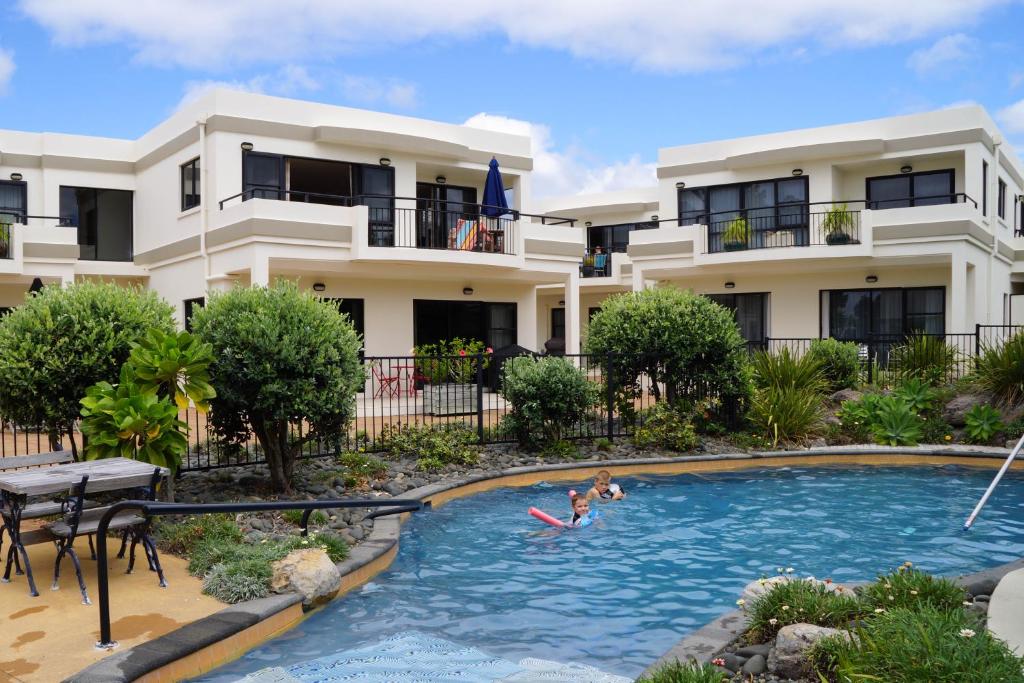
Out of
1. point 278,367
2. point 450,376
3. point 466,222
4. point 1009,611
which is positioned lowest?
point 1009,611

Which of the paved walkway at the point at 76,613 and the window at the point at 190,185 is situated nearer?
the paved walkway at the point at 76,613

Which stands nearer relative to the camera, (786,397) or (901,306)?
(786,397)

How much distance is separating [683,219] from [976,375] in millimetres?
11818

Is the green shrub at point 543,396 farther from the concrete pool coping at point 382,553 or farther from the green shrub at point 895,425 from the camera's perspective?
the green shrub at point 895,425

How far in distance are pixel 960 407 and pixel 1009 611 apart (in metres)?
12.0

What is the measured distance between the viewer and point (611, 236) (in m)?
35.2

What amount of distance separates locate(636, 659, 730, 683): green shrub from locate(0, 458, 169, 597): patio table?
4626 millimetres

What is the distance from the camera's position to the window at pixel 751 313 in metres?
27.5

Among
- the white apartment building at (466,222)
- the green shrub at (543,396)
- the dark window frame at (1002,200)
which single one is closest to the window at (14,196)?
the white apartment building at (466,222)

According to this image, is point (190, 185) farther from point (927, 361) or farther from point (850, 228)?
point (927, 361)

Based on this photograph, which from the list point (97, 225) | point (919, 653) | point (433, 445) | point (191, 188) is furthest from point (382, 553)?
point (97, 225)

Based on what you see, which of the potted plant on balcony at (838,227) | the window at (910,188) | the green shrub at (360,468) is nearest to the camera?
the green shrub at (360,468)

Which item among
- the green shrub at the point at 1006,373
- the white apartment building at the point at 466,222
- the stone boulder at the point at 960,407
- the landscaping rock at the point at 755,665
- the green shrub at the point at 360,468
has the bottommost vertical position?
the landscaping rock at the point at 755,665

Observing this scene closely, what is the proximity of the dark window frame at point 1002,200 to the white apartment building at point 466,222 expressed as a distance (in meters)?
0.21
